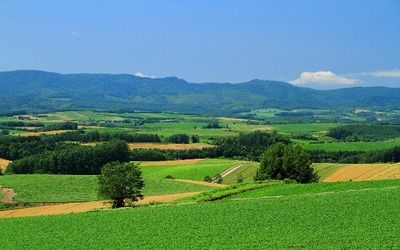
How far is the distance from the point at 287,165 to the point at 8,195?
102 ft

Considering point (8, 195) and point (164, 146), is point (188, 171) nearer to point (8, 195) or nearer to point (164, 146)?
point (8, 195)

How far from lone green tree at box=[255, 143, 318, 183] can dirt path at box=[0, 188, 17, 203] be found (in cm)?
2716

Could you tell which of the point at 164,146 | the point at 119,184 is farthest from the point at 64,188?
the point at 164,146

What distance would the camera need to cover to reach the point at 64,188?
70062 mm

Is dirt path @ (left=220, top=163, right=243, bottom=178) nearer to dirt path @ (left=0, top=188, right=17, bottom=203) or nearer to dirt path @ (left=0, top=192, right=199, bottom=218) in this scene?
dirt path @ (left=0, top=192, right=199, bottom=218)

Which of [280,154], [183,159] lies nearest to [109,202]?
[280,154]

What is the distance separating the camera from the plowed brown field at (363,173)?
2680 inches

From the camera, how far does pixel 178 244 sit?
27031 mm

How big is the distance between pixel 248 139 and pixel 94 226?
114 m

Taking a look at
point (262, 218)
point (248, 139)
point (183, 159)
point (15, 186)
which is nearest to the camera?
point (262, 218)

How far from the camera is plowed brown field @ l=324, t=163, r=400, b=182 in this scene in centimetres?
6806

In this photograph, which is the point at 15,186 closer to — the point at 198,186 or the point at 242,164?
the point at 198,186

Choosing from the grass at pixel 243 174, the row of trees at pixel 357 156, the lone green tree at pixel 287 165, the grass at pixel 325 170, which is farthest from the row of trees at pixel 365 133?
the lone green tree at pixel 287 165

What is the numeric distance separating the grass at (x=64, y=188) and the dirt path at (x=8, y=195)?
1.80 feet
